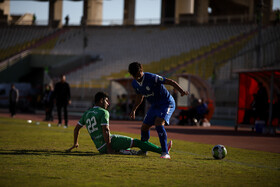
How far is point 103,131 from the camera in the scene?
891cm

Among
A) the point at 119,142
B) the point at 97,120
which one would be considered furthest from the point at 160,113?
the point at 97,120

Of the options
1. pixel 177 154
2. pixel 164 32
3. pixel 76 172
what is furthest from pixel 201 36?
pixel 76 172

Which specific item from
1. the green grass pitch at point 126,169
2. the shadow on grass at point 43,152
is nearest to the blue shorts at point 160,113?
the green grass pitch at point 126,169

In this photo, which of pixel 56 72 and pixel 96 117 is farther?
pixel 56 72

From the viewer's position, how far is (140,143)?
917 cm

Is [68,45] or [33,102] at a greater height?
[68,45]

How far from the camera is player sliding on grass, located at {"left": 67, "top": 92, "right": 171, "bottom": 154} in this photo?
8.99 meters

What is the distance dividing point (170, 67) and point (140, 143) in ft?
108

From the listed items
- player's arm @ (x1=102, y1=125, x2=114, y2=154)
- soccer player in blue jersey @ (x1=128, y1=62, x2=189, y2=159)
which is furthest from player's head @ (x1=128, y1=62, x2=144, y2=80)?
player's arm @ (x1=102, y1=125, x2=114, y2=154)

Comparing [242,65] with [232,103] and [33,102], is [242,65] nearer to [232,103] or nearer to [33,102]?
[232,103]

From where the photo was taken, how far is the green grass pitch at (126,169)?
6.17 metres

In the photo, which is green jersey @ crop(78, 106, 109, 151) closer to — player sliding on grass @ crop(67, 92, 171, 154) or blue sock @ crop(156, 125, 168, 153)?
Result: player sliding on grass @ crop(67, 92, 171, 154)

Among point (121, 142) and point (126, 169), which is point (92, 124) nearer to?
point (121, 142)

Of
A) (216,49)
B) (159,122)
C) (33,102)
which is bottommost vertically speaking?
(33,102)
